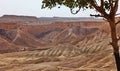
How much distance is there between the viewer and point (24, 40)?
10325cm

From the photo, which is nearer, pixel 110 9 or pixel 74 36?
pixel 110 9

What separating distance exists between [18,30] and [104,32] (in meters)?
33.2

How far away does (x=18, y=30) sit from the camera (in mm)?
107188

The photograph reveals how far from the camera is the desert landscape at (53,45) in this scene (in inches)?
2120

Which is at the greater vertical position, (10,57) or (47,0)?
(47,0)

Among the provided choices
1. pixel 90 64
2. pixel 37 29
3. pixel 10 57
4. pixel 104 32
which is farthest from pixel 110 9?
pixel 37 29

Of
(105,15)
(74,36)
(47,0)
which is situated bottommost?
(74,36)

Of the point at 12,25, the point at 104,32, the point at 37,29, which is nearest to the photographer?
the point at 104,32

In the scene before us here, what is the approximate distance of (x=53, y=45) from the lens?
95438mm

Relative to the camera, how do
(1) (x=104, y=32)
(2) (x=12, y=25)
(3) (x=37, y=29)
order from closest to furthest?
(1) (x=104, y=32) → (2) (x=12, y=25) → (3) (x=37, y=29)

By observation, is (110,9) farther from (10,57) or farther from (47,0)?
(10,57)

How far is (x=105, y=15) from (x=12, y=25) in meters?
104

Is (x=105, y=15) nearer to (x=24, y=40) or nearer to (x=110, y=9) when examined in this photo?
(x=110, y=9)

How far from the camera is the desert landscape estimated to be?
53.8m
